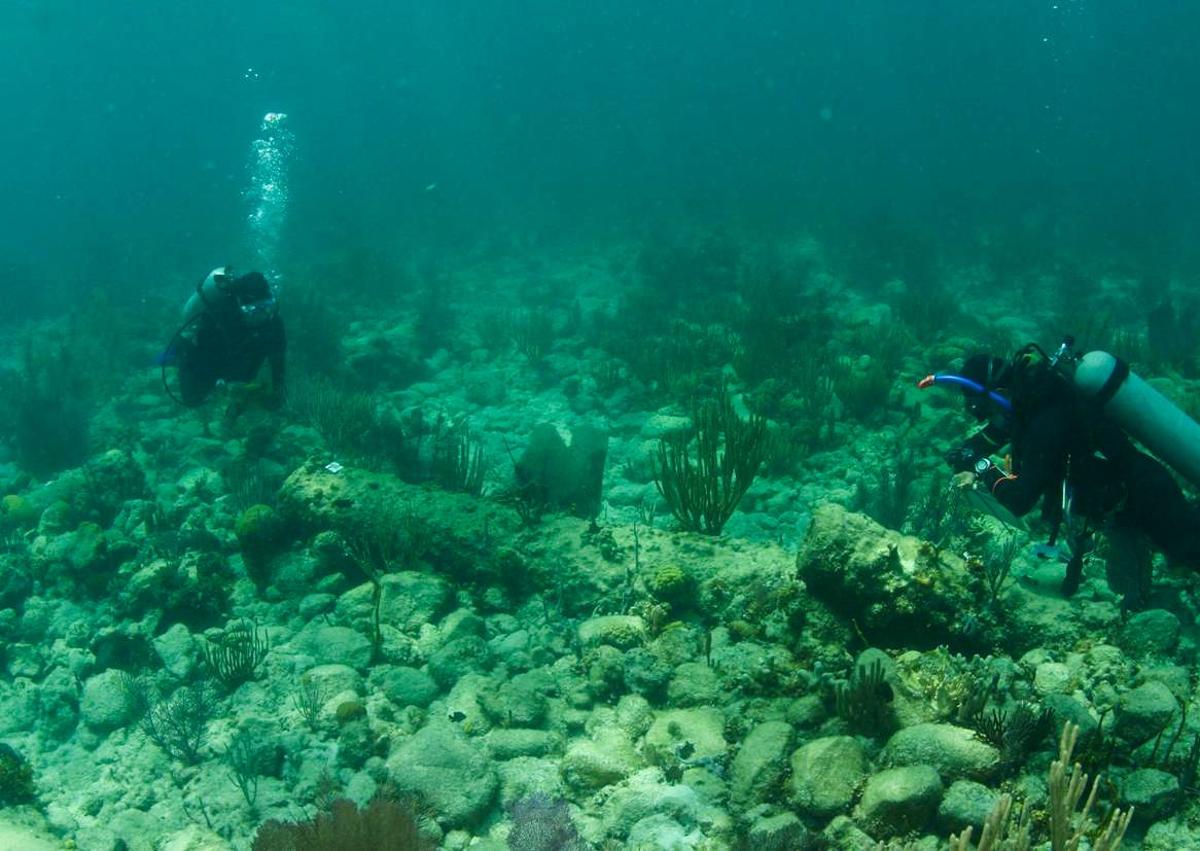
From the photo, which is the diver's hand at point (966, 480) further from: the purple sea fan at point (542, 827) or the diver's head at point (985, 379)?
the purple sea fan at point (542, 827)

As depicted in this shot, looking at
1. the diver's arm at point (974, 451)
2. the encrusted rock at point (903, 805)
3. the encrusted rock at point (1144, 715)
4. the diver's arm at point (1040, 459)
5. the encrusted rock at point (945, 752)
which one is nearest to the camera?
the encrusted rock at point (903, 805)

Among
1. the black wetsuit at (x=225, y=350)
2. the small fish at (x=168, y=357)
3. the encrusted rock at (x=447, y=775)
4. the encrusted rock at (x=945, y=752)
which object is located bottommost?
the encrusted rock at (x=447, y=775)

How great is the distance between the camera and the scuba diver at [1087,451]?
4.19 metres

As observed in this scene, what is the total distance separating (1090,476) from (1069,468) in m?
0.14

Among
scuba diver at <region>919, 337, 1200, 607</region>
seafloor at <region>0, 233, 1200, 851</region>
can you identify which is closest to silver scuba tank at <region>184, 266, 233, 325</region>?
seafloor at <region>0, 233, 1200, 851</region>

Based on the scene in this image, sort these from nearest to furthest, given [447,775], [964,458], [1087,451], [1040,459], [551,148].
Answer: [447,775]
[1040,459]
[1087,451]
[964,458]
[551,148]

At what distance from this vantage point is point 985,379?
4660 mm

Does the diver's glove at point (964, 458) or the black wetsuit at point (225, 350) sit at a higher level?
the diver's glove at point (964, 458)

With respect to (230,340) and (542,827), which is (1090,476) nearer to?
(542,827)

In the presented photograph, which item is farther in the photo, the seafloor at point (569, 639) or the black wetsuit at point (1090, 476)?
the black wetsuit at point (1090, 476)

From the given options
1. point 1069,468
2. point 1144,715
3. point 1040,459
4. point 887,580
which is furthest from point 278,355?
point 1144,715

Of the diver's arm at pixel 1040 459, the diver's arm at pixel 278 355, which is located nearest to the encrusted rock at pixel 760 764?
the diver's arm at pixel 1040 459

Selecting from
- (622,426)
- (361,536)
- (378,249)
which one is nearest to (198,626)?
(361,536)

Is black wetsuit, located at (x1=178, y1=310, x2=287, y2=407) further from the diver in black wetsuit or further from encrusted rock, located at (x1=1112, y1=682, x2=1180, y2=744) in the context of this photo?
encrusted rock, located at (x1=1112, y1=682, x2=1180, y2=744)
